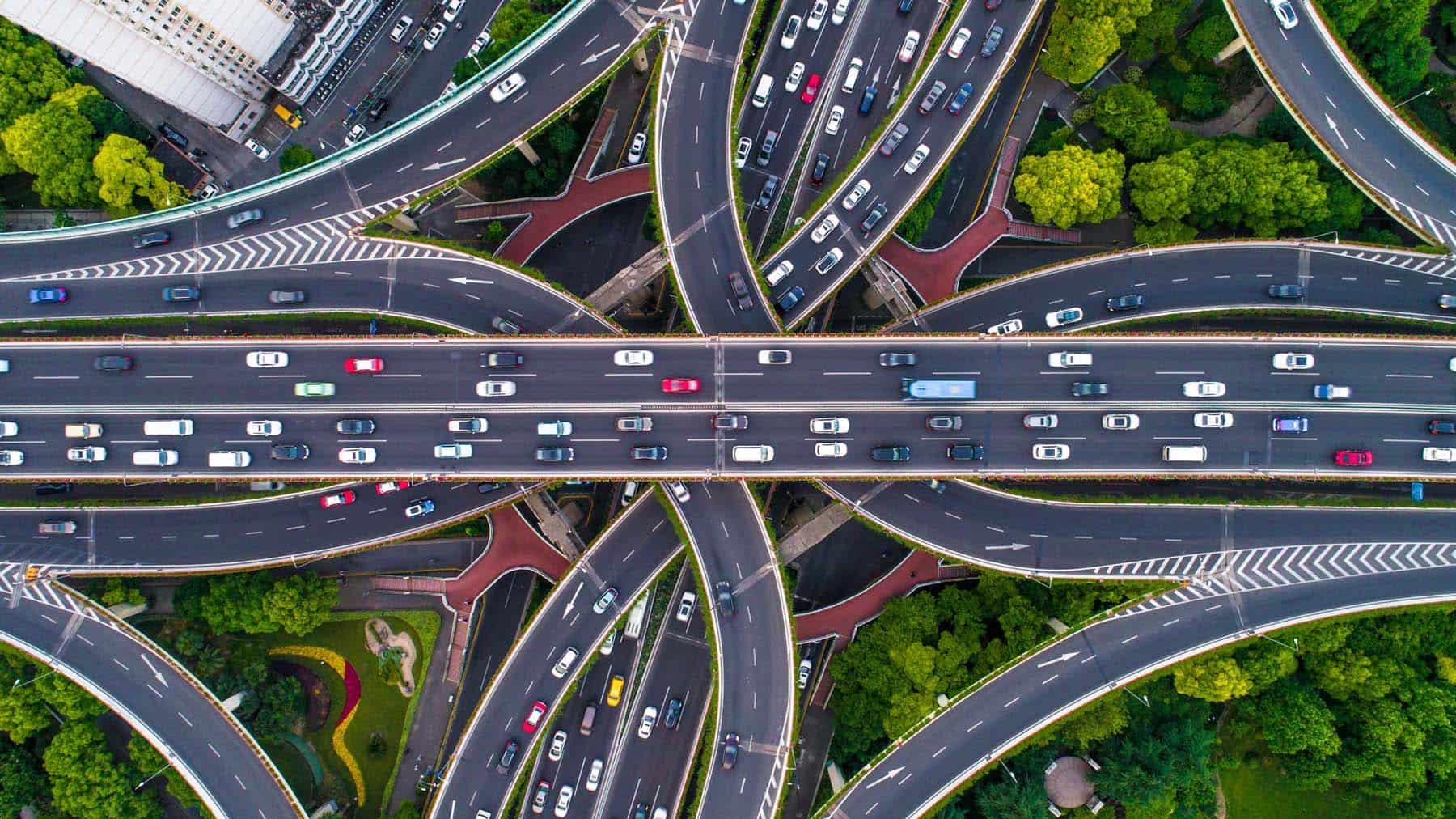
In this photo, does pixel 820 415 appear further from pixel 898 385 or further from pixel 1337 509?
pixel 1337 509

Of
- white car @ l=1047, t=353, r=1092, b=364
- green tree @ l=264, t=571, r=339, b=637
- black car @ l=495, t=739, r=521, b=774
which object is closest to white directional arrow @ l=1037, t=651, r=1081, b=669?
white car @ l=1047, t=353, r=1092, b=364

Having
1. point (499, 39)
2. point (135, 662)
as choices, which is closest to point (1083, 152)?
point (499, 39)

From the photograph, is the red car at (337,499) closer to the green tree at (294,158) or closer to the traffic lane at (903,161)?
the green tree at (294,158)

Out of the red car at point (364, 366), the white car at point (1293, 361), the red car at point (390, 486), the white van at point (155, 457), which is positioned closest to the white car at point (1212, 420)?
the white car at point (1293, 361)

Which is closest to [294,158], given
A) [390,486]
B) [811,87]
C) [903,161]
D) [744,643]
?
[390,486]

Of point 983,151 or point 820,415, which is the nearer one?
point 820,415
